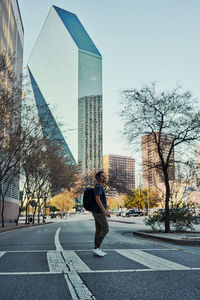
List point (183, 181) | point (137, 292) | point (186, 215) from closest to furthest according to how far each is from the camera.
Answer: point (137, 292) < point (186, 215) < point (183, 181)

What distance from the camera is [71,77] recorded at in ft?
573

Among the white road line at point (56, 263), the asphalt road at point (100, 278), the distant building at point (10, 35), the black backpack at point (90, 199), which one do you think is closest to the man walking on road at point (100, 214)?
the black backpack at point (90, 199)

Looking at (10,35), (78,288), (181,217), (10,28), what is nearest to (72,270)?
(78,288)

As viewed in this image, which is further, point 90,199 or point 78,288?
point 90,199

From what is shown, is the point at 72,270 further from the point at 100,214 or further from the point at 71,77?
the point at 71,77

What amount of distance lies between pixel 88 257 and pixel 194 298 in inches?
155

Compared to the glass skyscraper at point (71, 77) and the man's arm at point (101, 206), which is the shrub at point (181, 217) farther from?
the glass skyscraper at point (71, 77)

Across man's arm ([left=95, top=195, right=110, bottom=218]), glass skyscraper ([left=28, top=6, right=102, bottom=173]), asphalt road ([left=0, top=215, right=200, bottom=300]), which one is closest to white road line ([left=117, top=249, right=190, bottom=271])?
asphalt road ([left=0, top=215, right=200, bottom=300])

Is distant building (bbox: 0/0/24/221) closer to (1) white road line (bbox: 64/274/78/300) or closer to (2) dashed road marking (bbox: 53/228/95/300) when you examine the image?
(2) dashed road marking (bbox: 53/228/95/300)

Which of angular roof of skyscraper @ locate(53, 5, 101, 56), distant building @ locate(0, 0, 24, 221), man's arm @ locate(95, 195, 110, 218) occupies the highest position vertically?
angular roof of skyscraper @ locate(53, 5, 101, 56)

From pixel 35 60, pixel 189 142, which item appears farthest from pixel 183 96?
pixel 35 60

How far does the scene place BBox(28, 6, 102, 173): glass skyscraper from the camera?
154 m

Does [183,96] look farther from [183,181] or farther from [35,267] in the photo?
[35,267]

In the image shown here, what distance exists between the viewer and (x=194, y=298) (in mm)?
4168
